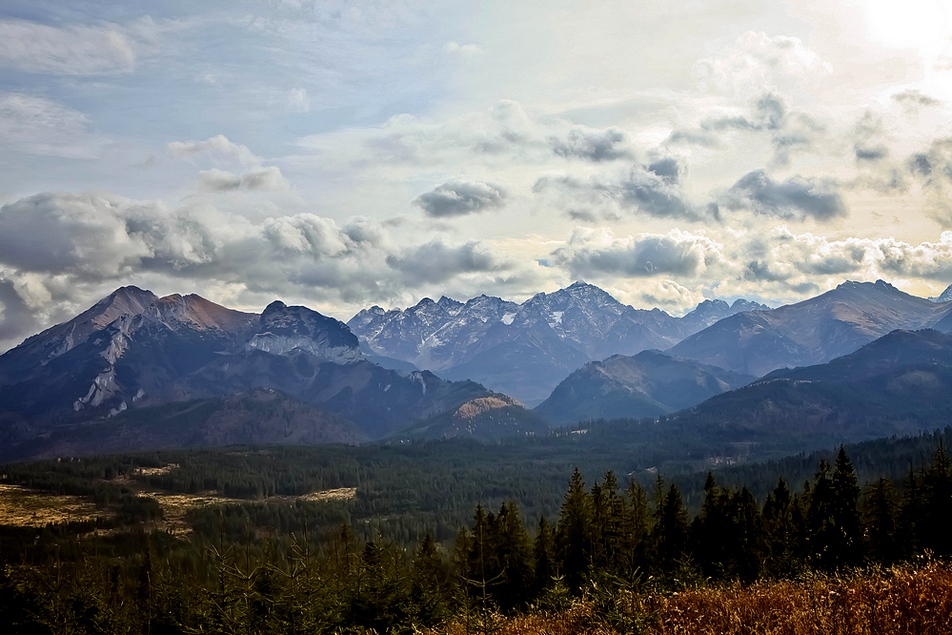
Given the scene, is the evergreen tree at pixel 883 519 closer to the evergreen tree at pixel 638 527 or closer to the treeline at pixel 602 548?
the treeline at pixel 602 548

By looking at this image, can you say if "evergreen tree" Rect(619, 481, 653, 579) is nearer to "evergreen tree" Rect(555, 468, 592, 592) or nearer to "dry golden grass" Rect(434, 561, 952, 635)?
"evergreen tree" Rect(555, 468, 592, 592)

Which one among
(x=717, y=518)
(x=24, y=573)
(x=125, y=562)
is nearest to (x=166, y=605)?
(x=24, y=573)

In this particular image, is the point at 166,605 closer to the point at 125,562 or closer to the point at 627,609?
the point at 627,609

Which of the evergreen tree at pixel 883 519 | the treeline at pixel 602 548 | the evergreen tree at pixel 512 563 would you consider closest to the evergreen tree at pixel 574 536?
the treeline at pixel 602 548

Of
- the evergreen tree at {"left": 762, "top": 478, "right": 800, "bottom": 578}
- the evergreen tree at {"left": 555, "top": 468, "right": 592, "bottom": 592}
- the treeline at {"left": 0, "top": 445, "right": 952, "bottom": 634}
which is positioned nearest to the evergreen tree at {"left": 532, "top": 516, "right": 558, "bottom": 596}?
the treeline at {"left": 0, "top": 445, "right": 952, "bottom": 634}

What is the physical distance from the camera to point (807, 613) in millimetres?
12086

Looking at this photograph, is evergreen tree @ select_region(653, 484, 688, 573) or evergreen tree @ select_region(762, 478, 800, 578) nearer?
evergreen tree @ select_region(762, 478, 800, 578)

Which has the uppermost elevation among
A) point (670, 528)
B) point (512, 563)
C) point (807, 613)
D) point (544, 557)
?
point (807, 613)

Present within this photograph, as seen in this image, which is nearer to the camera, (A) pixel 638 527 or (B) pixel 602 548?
(B) pixel 602 548

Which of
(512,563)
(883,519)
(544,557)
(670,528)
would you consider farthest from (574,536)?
(883,519)

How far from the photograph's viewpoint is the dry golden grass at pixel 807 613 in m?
11.4

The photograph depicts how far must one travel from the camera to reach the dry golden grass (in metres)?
11.4

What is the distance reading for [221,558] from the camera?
975 inches

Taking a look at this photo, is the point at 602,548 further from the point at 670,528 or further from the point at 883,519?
the point at 883,519
